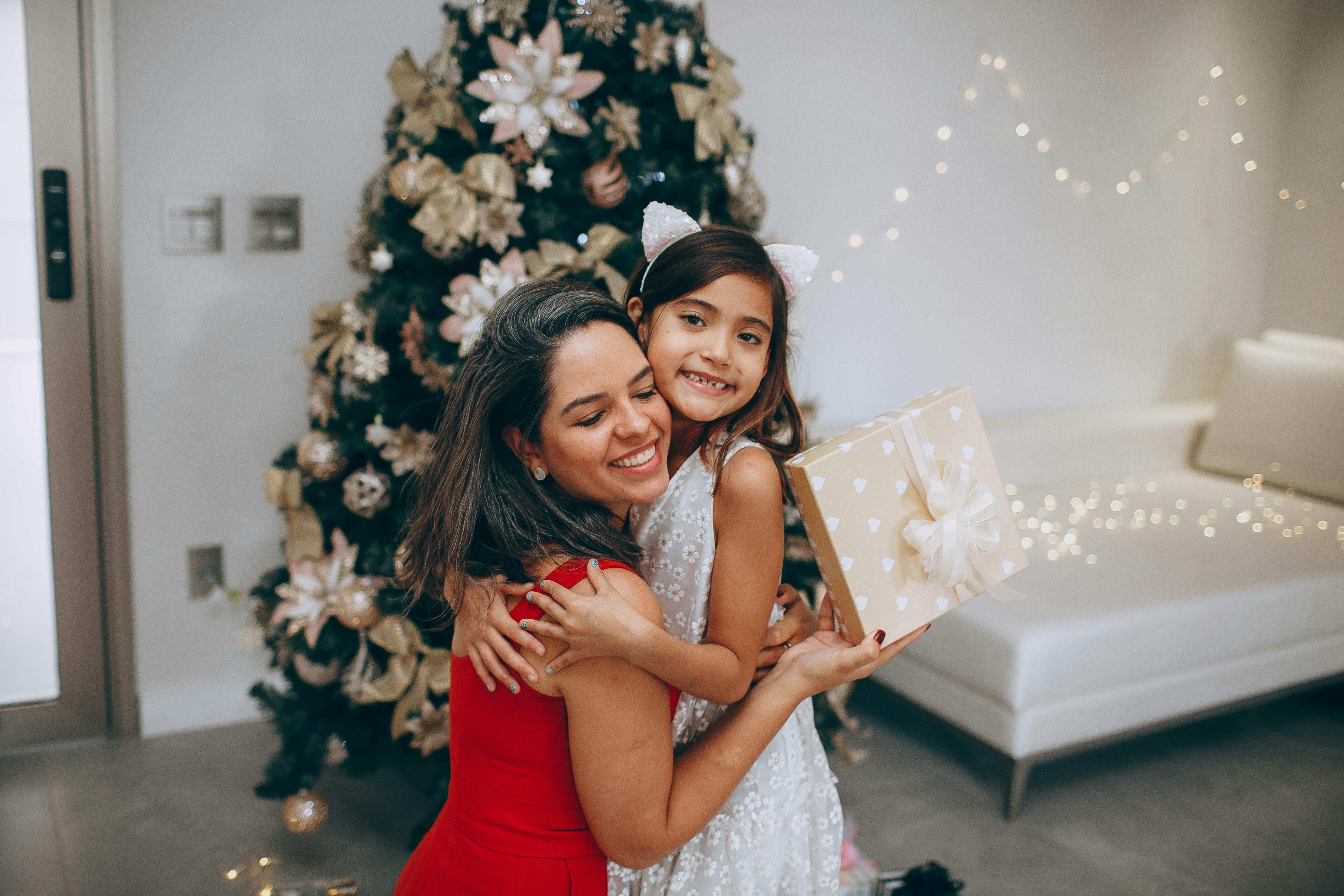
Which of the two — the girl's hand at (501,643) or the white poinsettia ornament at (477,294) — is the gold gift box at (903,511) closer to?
the girl's hand at (501,643)

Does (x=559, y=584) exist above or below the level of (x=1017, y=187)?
Result: below

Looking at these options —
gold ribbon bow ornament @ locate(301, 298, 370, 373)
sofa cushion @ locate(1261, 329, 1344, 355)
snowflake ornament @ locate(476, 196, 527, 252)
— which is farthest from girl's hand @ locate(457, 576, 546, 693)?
sofa cushion @ locate(1261, 329, 1344, 355)

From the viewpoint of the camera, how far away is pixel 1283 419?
2861 mm

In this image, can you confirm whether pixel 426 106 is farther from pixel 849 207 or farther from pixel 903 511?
pixel 849 207

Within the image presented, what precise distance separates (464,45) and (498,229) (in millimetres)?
383

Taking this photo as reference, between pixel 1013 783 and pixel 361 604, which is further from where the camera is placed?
pixel 1013 783

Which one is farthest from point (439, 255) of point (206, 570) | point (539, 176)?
point (206, 570)

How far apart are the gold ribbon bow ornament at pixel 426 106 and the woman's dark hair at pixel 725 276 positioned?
654mm

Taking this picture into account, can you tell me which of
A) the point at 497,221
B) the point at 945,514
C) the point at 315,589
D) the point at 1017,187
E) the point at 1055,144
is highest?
the point at 1055,144

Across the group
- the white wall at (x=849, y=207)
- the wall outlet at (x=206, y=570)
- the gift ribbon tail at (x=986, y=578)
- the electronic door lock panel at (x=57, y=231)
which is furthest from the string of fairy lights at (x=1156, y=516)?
the electronic door lock panel at (x=57, y=231)

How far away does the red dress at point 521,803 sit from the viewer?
3.13 ft

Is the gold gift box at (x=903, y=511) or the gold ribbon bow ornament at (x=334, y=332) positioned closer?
the gold gift box at (x=903, y=511)

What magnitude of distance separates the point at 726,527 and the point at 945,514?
0.92 feet

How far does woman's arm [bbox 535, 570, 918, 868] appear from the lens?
912 mm
